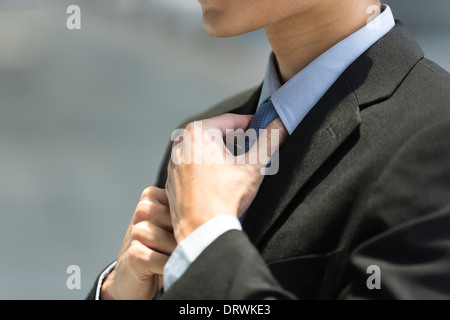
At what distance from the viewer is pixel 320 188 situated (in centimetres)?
106

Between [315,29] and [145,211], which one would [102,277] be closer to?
[145,211]

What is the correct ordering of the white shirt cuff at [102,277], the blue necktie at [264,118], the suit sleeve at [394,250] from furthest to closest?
the white shirt cuff at [102,277] → the blue necktie at [264,118] → the suit sleeve at [394,250]

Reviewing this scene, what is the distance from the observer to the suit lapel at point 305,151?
1090 millimetres

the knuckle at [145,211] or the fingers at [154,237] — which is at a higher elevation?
the knuckle at [145,211]

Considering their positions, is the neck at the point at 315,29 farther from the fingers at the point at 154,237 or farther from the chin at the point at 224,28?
the fingers at the point at 154,237

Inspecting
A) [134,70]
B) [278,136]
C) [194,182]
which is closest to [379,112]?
[278,136]

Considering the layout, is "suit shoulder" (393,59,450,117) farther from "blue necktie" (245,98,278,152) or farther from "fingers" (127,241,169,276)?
"fingers" (127,241,169,276)

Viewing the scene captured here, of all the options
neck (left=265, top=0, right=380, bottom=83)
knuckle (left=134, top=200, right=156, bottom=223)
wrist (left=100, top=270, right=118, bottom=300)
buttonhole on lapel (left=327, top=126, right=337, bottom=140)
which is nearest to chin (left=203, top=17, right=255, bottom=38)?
neck (left=265, top=0, right=380, bottom=83)

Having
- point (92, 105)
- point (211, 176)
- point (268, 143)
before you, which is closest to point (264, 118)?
point (268, 143)

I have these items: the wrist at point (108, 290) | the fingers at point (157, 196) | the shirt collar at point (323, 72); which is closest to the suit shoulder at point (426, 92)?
the shirt collar at point (323, 72)

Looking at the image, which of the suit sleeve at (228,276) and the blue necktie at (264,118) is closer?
the suit sleeve at (228,276)

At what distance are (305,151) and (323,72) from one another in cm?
19

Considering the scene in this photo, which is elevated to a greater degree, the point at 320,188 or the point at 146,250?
the point at 320,188

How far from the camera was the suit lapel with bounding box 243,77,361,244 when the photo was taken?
3.58 ft
